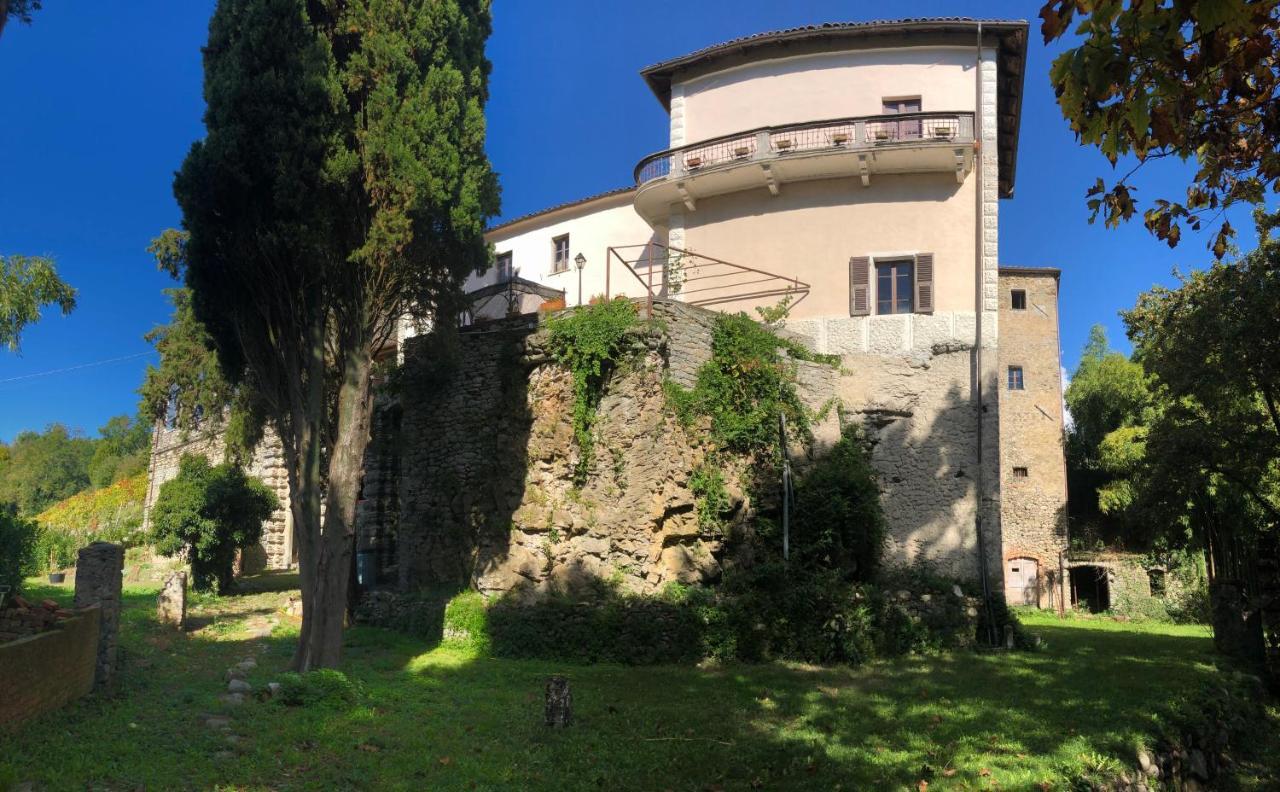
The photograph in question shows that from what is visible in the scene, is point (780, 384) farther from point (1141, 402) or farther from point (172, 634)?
point (1141, 402)

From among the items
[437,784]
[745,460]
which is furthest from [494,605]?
[437,784]

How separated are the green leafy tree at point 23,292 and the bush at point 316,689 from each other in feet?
31.2

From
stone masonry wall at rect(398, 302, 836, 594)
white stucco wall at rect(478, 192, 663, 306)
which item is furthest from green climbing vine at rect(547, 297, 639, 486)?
white stucco wall at rect(478, 192, 663, 306)

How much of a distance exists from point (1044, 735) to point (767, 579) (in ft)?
18.7

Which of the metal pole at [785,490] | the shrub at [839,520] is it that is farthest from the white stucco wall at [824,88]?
the shrub at [839,520]

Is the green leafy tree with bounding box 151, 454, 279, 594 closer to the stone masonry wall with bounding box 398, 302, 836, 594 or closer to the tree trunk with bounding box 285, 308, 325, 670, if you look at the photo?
the stone masonry wall with bounding box 398, 302, 836, 594

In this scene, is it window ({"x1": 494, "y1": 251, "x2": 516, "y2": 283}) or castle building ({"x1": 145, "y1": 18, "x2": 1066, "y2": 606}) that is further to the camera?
window ({"x1": 494, "y1": 251, "x2": 516, "y2": 283})

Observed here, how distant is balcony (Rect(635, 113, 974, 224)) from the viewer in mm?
16703

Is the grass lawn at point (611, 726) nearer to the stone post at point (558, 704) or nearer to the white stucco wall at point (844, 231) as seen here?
the stone post at point (558, 704)

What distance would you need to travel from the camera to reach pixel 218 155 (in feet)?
38.6

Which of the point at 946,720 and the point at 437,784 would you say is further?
the point at 946,720

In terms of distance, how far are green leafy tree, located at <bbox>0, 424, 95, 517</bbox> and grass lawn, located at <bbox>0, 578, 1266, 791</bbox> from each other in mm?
77874

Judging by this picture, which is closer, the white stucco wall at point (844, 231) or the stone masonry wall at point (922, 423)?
the stone masonry wall at point (922, 423)

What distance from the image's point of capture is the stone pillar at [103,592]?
1038 cm
